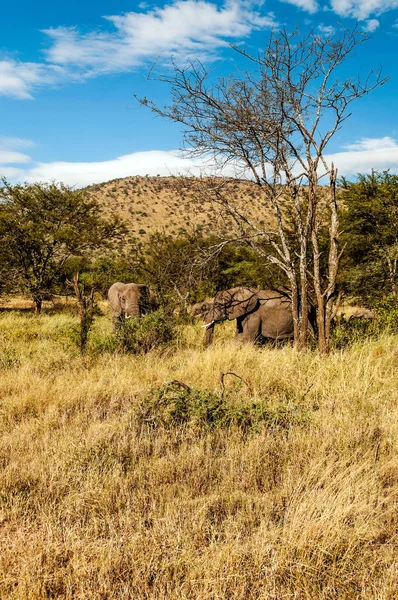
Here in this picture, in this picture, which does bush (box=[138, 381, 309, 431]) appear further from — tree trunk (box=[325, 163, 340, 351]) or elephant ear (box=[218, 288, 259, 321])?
elephant ear (box=[218, 288, 259, 321])

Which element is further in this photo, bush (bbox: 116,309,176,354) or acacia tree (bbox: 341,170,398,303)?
acacia tree (bbox: 341,170,398,303)

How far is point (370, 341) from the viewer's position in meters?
7.87

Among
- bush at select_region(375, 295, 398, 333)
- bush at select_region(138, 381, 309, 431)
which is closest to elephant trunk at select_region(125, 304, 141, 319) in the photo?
bush at select_region(375, 295, 398, 333)

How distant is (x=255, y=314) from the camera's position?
9.77m

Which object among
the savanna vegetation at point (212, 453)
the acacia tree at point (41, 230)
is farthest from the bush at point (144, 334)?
the acacia tree at point (41, 230)

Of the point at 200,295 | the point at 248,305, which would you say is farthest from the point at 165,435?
the point at 200,295

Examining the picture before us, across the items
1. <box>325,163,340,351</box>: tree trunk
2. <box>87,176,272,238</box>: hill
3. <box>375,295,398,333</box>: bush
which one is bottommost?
<box>375,295,398,333</box>: bush

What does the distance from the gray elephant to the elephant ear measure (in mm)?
3062

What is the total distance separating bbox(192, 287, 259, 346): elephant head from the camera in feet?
31.8

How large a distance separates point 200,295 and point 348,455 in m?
12.7

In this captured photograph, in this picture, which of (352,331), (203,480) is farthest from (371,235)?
(203,480)

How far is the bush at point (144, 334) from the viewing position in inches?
339

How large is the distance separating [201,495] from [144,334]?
18.5 feet

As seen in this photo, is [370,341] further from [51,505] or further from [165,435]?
[51,505]
